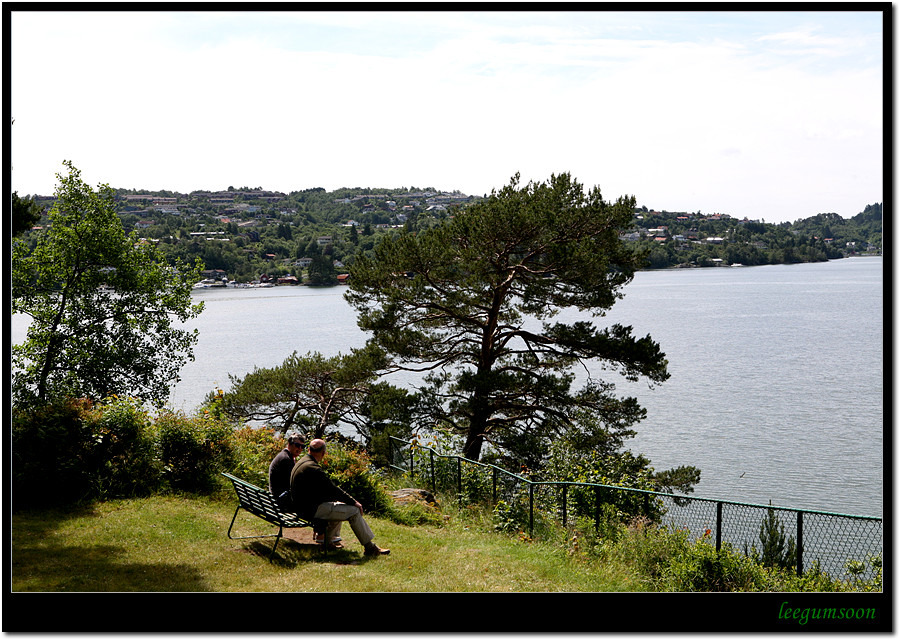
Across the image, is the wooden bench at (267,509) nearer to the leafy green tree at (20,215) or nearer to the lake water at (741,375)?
the leafy green tree at (20,215)

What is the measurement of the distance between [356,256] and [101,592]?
674 inches

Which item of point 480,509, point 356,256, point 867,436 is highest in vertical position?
point 356,256

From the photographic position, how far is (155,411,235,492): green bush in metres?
9.19

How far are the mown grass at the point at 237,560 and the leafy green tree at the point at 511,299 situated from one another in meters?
11.1

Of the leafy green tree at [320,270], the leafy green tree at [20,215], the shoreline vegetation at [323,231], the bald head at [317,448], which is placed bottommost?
the bald head at [317,448]

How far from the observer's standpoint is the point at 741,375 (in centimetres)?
3972

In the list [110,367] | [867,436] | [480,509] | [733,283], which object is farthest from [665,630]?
[733,283]

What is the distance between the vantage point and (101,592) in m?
5.54

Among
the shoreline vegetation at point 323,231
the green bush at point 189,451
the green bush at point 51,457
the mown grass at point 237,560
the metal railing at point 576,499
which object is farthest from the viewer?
the shoreline vegetation at point 323,231

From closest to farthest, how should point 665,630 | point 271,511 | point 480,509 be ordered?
point 665,630
point 271,511
point 480,509

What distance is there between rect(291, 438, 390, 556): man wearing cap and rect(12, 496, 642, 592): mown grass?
23 cm

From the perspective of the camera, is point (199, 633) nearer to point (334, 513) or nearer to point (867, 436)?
point (334, 513)

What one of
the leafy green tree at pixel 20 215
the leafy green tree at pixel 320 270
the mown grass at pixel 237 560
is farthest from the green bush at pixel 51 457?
the leafy green tree at pixel 320 270

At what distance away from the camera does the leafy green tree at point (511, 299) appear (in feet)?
61.9
